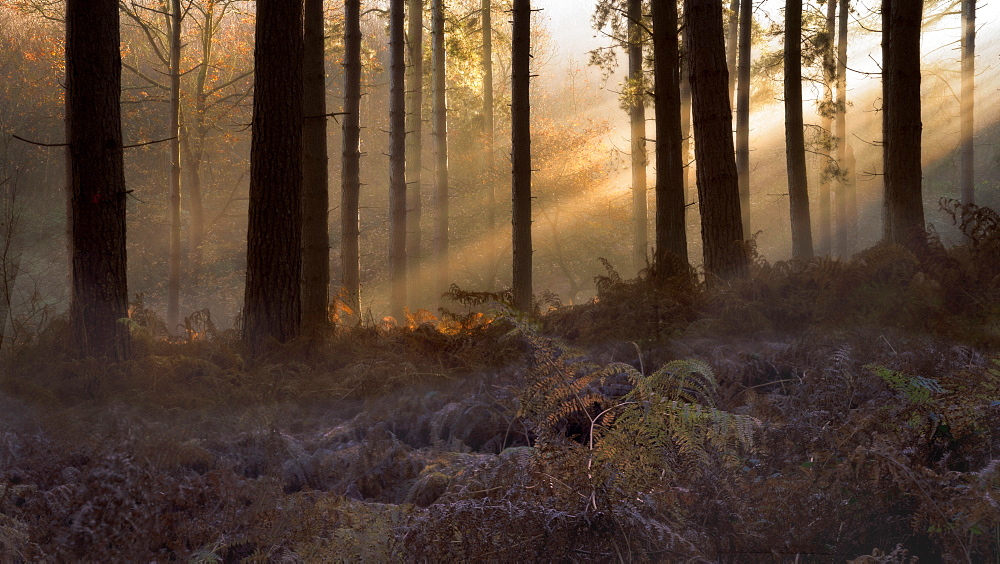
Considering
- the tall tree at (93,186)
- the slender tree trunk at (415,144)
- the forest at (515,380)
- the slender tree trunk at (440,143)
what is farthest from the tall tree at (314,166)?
the slender tree trunk at (440,143)

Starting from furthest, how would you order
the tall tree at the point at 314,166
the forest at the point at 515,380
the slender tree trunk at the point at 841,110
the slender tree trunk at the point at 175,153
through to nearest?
the slender tree trunk at the point at 841,110, the slender tree trunk at the point at 175,153, the tall tree at the point at 314,166, the forest at the point at 515,380

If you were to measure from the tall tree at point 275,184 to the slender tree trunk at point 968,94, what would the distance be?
22.4m

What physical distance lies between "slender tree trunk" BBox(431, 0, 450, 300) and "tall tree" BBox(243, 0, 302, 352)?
11738 mm

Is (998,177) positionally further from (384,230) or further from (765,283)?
(765,283)

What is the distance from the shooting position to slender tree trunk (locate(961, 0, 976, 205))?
23125 millimetres

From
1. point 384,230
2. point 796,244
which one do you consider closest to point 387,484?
point 796,244

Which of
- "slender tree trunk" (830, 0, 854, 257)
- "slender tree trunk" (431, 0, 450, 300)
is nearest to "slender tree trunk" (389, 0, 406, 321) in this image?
"slender tree trunk" (431, 0, 450, 300)

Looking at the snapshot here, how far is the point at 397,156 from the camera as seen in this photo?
53.7ft

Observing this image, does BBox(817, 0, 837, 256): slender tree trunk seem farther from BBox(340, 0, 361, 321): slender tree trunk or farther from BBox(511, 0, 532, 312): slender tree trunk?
BBox(340, 0, 361, 321): slender tree trunk

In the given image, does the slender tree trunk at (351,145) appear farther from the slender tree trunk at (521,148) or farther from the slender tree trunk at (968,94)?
the slender tree trunk at (968,94)

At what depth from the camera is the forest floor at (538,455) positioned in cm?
260

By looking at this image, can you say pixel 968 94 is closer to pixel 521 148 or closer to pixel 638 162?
pixel 638 162

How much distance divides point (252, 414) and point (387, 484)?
1991mm

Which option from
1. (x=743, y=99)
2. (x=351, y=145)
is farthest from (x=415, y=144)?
(x=743, y=99)
